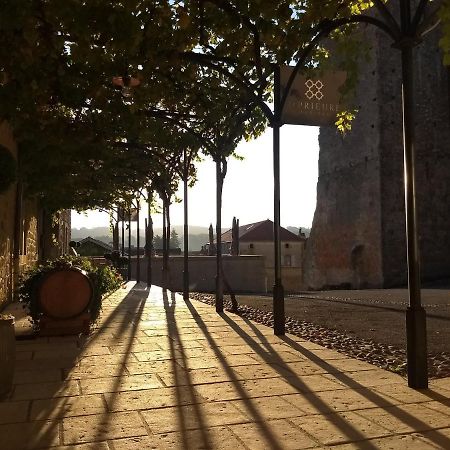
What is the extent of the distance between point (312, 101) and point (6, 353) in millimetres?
7052

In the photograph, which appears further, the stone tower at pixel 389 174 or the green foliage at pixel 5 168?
the stone tower at pixel 389 174

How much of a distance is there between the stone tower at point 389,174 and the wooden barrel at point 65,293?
19439mm

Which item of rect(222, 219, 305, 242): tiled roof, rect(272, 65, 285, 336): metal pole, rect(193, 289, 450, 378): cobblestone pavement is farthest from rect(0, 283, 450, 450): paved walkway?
rect(222, 219, 305, 242): tiled roof

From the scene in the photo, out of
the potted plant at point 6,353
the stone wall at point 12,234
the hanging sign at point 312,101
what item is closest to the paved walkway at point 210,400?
the potted plant at point 6,353

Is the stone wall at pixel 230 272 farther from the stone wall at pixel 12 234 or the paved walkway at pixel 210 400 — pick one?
the paved walkway at pixel 210 400

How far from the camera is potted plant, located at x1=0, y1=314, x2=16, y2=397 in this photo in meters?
4.27

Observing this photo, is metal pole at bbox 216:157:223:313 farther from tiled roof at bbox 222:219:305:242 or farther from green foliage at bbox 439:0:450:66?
tiled roof at bbox 222:219:305:242

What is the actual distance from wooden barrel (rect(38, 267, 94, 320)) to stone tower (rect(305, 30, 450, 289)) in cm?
1944

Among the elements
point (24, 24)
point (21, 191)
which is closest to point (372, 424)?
point (24, 24)

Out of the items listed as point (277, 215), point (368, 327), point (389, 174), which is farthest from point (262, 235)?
point (277, 215)

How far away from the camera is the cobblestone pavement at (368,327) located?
20.1 feet

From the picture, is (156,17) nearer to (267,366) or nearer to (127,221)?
(267,366)

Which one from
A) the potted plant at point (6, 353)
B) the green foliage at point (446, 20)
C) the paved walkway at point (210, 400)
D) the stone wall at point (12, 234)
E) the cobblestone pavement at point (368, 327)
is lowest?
the cobblestone pavement at point (368, 327)

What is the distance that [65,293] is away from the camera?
720 cm
